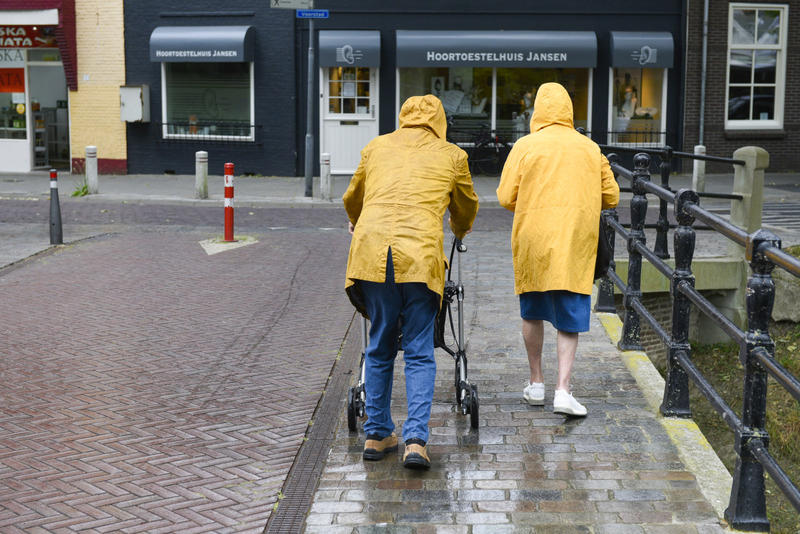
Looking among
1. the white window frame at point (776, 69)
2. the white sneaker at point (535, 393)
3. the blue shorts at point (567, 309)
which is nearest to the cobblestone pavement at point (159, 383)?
the white sneaker at point (535, 393)

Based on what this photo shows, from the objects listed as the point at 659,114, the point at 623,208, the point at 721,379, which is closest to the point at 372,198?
the point at 721,379

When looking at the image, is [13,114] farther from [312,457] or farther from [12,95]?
[312,457]

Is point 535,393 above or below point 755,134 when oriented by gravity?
below

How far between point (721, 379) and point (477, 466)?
20.9 ft

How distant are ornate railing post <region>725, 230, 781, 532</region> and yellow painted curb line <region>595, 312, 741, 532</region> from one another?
15 cm

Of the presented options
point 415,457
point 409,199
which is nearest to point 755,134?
point 409,199

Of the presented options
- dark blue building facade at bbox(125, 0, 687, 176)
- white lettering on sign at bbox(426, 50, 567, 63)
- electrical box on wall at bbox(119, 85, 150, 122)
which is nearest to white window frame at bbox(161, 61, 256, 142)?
dark blue building facade at bbox(125, 0, 687, 176)

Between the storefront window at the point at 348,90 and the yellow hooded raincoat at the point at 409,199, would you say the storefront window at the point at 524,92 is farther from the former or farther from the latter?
the yellow hooded raincoat at the point at 409,199

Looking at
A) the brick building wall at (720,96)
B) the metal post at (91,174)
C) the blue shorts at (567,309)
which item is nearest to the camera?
the blue shorts at (567,309)

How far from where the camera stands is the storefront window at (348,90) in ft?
70.5

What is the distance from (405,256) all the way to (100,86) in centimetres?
1872

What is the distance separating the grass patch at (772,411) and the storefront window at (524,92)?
10.7m

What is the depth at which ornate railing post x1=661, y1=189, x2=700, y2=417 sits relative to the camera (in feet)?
17.3

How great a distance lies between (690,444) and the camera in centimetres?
516
